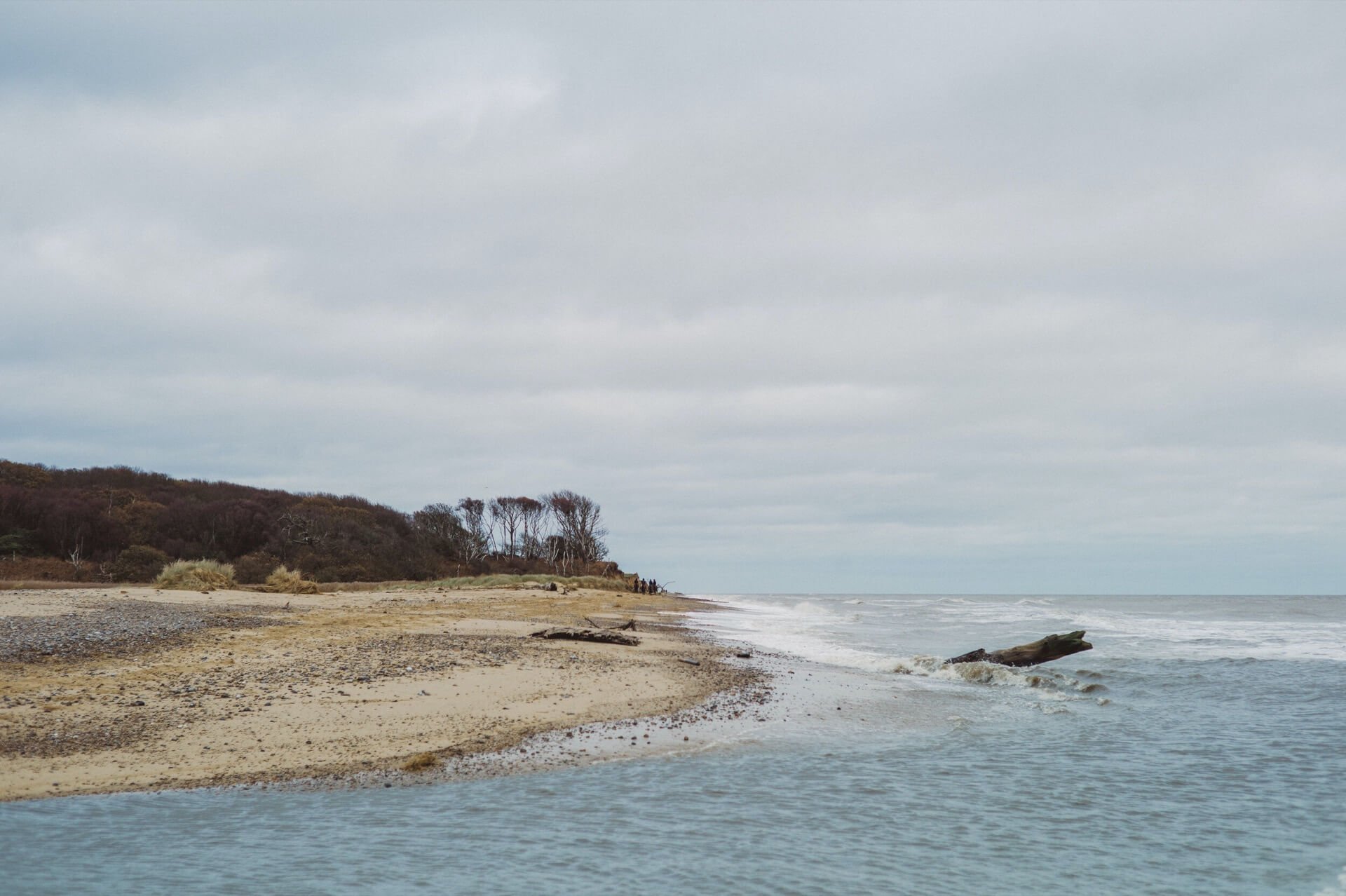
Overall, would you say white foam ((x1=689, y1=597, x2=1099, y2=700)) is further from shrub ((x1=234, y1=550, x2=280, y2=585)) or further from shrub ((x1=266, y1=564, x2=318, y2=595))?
shrub ((x1=234, y1=550, x2=280, y2=585))

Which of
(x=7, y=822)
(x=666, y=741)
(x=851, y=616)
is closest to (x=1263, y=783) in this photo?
(x=666, y=741)

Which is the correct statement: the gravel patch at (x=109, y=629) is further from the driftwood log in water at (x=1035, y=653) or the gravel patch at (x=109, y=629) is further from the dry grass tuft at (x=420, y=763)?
the driftwood log in water at (x=1035, y=653)

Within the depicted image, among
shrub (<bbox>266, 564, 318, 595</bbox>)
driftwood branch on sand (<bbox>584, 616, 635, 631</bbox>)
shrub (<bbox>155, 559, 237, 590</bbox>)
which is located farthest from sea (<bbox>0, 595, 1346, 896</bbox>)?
shrub (<bbox>266, 564, 318, 595</bbox>)

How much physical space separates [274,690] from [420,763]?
3.90 m

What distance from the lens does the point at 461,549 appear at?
208ft

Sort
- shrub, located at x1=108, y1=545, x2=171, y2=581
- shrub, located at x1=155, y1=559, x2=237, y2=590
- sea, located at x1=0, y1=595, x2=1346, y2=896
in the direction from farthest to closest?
shrub, located at x1=108, y1=545, x2=171, y2=581
shrub, located at x1=155, y1=559, x2=237, y2=590
sea, located at x1=0, y1=595, x2=1346, y2=896

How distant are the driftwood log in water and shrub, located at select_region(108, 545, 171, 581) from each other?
29.6 m

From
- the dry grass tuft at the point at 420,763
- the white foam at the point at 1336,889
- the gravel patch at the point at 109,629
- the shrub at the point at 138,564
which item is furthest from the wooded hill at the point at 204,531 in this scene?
the white foam at the point at 1336,889

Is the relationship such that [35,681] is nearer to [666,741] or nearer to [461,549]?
[666,741]

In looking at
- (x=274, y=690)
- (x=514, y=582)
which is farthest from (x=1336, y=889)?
(x=514, y=582)

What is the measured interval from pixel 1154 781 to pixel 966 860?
13.9 feet

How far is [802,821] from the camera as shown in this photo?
23.9 feet

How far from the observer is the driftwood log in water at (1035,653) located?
19406 millimetres

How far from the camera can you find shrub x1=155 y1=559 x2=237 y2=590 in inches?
1021
